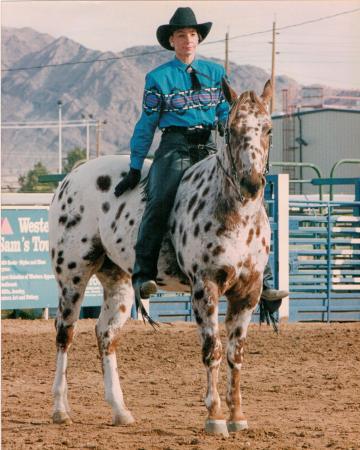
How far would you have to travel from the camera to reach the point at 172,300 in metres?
17.3

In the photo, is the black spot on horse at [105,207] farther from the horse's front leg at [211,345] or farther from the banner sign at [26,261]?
the banner sign at [26,261]

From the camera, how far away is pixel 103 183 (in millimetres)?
8672

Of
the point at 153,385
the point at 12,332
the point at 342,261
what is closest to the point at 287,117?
the point at 342,261

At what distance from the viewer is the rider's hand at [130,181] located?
826 cm

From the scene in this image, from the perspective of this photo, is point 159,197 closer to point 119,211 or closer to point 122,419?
point 119,211

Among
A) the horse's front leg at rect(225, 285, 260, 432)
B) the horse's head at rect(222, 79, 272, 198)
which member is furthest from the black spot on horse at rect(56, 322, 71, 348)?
the horse's head at rect(222, 79, 272, 198)

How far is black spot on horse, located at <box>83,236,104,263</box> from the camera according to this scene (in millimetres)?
8648

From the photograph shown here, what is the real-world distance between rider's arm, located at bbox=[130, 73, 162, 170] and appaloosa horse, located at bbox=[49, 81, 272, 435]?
31 cm

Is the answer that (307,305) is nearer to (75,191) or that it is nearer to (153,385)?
(153,385)

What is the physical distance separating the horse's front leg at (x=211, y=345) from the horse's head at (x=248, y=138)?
0.78 m

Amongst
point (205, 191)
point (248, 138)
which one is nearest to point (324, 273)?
point (205, 191)

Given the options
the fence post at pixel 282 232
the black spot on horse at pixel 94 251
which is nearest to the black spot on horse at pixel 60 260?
the black spot on horse at pixel 94 251

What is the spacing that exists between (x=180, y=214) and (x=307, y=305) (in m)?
10.8

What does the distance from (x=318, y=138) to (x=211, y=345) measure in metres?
55.6
